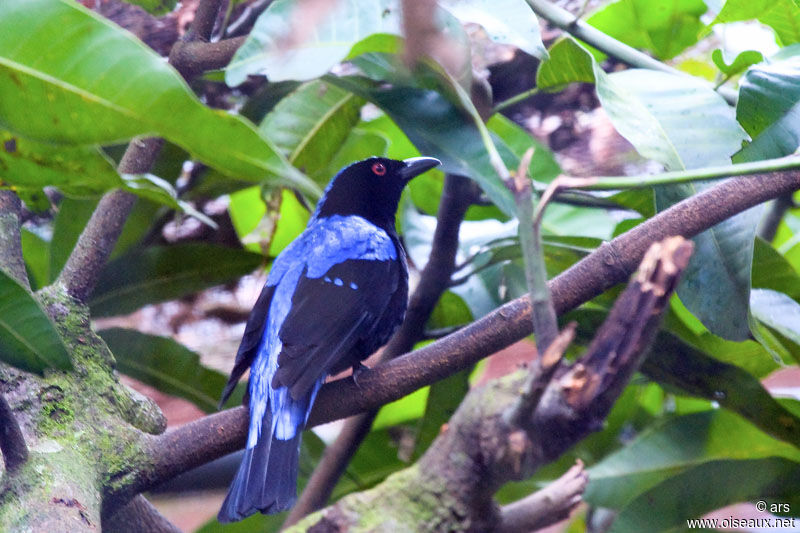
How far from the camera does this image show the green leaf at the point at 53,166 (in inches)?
49.3

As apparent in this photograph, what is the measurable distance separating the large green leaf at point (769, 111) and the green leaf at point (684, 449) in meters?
0.89

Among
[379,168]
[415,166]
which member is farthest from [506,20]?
[379,168]

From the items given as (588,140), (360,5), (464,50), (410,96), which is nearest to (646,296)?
(464,50)

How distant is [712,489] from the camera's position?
81.0 inches

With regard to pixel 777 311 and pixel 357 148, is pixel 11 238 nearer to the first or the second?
pixel 357 148

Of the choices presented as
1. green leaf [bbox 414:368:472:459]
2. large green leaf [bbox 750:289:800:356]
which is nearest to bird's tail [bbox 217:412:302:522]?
green leaf [bbox 414:368:472:459]

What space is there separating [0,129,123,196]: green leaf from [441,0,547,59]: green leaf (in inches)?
29.2

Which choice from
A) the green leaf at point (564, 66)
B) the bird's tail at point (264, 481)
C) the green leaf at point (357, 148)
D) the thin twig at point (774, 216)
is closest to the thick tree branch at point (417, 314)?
the green leaf at point (564, 66)

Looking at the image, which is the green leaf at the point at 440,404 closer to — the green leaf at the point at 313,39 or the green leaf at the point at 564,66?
the green leaf at the point at 564,66

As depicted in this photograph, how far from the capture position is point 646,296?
87 centimetres

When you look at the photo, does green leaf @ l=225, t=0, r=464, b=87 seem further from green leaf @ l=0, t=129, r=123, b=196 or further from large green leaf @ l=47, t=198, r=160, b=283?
large green leaf @ l=47, t=198, r=160, b=283

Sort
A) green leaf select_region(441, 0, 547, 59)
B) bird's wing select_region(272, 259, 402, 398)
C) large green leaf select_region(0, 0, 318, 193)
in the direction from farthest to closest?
1. bird's wing select_region(272, 259, 402, 398)
2. green leaf select_region(441, 0, 547, 59)
3. large green leaf select_region(0, 0, 318, 193)

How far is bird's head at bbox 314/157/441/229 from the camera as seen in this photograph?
2.30m

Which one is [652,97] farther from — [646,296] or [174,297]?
[174,297]
